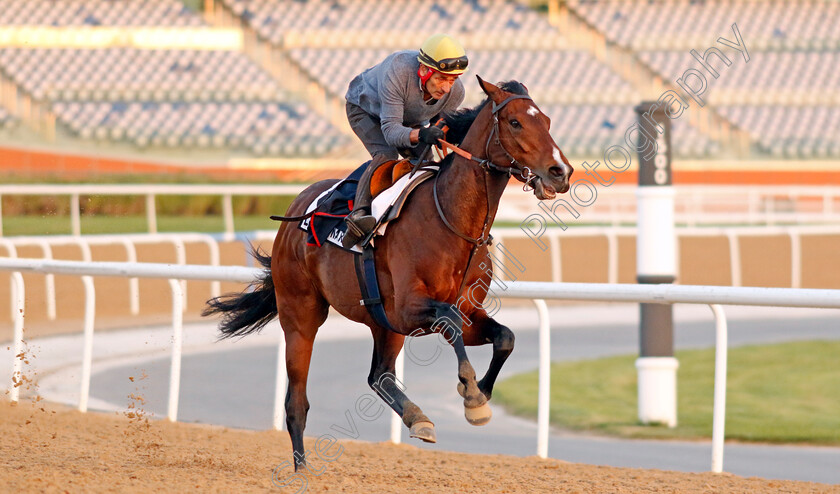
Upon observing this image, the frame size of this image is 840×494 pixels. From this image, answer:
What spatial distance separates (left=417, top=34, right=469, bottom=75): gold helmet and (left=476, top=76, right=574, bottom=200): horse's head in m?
0.25

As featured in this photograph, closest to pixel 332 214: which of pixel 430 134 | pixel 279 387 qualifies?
pixel 430 134

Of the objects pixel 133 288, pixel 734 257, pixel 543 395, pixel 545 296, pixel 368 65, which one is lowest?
pixel 543 395

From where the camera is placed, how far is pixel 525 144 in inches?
148

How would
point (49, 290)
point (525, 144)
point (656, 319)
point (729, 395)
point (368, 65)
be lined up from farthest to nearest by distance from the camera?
point (368, 65) → point (49, 290) → point (729, 395) → point (656, 319) → point (525, 144)

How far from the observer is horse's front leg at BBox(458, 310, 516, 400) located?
393cm

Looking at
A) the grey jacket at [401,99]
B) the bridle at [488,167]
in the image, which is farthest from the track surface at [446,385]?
the grey jacket at [401,99]

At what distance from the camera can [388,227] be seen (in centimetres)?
425

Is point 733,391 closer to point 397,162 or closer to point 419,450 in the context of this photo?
point 419,450

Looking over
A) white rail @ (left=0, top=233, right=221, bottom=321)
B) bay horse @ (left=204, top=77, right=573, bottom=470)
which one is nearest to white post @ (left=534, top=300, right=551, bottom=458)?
bay horse @ (left=204, top=77, right=573, bottom=470)

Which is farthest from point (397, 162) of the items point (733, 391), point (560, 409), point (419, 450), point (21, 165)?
point (21, 165)

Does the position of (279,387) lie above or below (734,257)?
below

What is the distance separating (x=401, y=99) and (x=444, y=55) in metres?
0.28

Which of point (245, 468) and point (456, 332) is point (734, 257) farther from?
point (456, 332)

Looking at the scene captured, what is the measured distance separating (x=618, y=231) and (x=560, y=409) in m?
5.76
